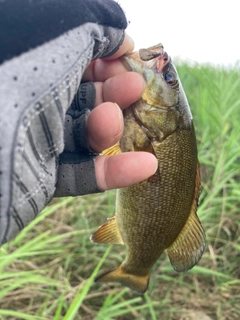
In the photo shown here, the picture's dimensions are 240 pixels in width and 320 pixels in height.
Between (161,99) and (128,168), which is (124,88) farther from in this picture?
(128,168)

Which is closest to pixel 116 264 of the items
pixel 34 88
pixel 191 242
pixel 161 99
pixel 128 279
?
pixel 128 279

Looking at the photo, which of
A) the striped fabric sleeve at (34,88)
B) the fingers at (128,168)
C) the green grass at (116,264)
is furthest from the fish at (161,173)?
the green grass at (116,264)

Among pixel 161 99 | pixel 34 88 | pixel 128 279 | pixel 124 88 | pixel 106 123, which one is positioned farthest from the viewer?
pixel 128 279

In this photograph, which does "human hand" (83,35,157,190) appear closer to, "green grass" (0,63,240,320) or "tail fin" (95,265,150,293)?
"tail fin" (95,265,150,293)

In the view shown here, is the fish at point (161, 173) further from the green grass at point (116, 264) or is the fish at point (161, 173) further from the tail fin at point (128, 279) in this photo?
the green grass at point (116, 264)

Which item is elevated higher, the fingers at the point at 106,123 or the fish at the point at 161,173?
the fingers at the point at 106,123

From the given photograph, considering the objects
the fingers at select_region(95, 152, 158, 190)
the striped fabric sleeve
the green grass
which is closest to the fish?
the fingers at select_region(95, 152, 158, 190)

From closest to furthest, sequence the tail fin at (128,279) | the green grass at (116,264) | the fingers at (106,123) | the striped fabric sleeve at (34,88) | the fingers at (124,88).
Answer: the striped fabric sleeve at (34,88) < the fingers at (106,123) < the fingers at (124,88) < the tail fin at (128,279) < the green grass at (116,264)

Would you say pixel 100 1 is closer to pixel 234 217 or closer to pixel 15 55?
pixel 15 55
